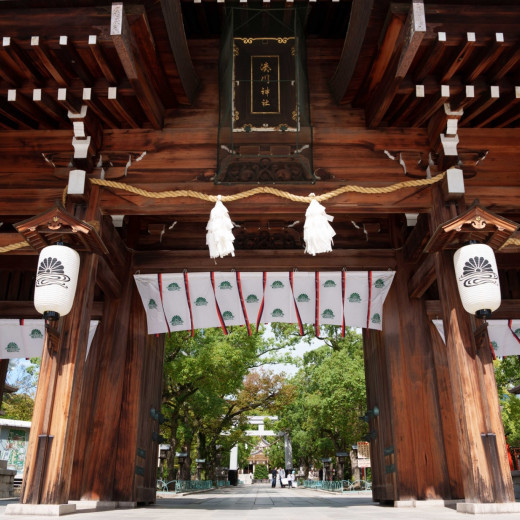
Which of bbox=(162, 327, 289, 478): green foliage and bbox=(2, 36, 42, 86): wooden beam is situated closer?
bbox=(2, 36, 42, 86): wooden beam

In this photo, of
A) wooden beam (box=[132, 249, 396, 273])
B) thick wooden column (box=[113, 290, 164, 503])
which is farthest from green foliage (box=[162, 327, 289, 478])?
wooden beam (box=[132, 249, 396, 273])

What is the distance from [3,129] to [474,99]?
5917 mm

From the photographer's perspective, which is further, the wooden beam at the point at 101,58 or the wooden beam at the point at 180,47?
the wooden beam at the point at 180,47

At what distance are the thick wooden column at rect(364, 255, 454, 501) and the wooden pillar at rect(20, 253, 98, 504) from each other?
4404mm

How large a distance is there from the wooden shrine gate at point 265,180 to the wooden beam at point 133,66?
0.09ft

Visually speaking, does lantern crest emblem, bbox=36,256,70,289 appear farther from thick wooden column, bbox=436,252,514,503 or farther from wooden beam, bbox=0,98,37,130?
thick wooden column, bbox=436,252,514,503

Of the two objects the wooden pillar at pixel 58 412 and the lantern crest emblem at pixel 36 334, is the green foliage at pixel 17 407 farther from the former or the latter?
the wooden pillar at pixel 58 412

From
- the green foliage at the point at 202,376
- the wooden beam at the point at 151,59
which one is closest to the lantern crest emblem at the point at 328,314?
the wooden beam at the point at 151,59

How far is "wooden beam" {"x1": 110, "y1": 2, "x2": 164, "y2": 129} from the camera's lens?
4.66m

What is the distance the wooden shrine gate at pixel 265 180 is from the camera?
15.9 ft

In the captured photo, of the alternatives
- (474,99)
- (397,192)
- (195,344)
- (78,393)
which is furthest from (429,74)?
(195,344)

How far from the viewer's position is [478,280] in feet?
16.1

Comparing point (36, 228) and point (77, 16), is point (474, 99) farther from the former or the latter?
point (36, 228)

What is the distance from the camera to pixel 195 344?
16.5 meters
